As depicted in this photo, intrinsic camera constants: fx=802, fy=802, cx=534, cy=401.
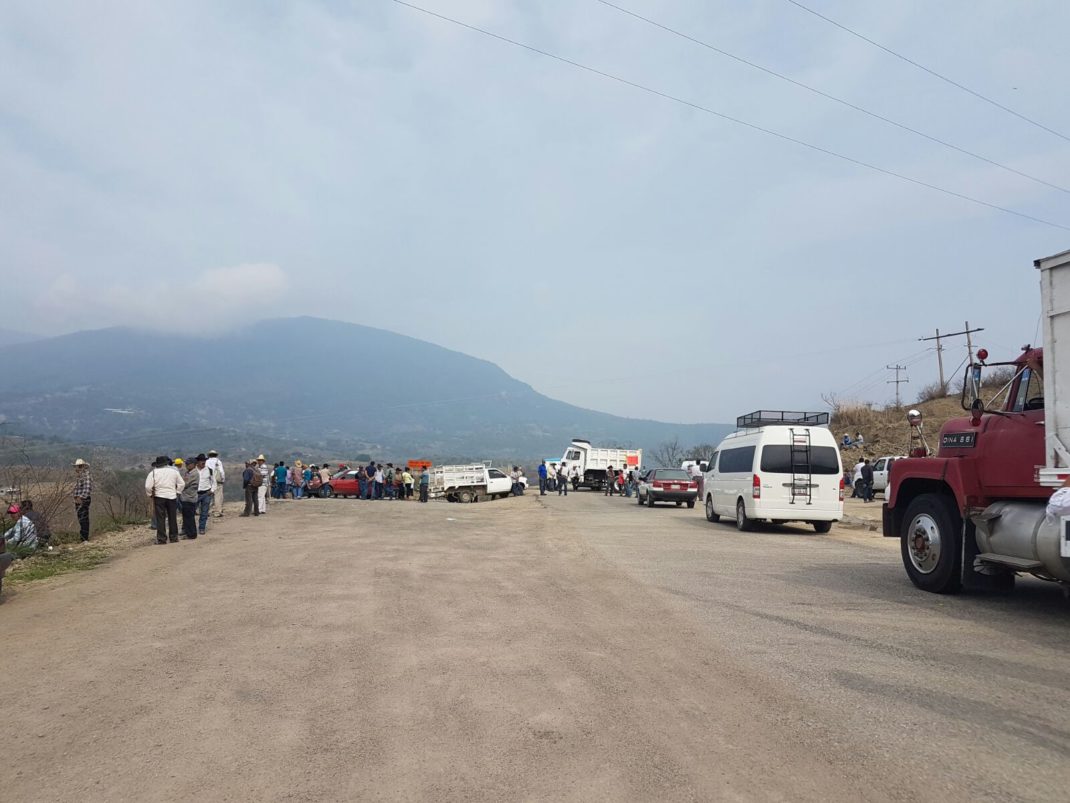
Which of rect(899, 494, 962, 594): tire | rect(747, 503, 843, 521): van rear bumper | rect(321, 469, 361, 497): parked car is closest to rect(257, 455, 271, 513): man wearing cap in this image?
rect(747, 503, 843, 521): van rear bumper

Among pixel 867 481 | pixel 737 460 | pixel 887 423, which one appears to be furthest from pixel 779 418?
pixel 887 423

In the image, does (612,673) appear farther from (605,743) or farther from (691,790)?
(691,790)

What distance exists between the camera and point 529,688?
5.45 metres

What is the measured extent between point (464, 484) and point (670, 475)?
31.8 feet

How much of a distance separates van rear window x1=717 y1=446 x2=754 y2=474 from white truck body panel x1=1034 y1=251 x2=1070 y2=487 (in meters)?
Answer: 10.6

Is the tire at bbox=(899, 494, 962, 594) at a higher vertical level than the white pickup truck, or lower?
higher

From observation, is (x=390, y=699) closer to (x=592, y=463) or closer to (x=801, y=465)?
(x=801, y=465)

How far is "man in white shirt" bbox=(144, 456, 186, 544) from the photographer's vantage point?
14.9 metres

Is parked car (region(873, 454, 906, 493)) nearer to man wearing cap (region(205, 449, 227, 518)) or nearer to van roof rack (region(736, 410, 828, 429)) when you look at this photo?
van roof rack (region(736, 410, 828, 429))

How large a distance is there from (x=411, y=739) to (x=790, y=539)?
13707 millimetres

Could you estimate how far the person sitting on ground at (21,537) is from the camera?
528 inches

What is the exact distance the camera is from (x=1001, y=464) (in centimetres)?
841

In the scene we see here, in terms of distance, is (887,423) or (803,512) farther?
(887,423)

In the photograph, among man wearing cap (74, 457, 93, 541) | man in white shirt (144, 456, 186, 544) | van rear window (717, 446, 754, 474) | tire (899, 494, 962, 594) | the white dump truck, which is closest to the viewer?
tire (899, 494, 962, 594)
